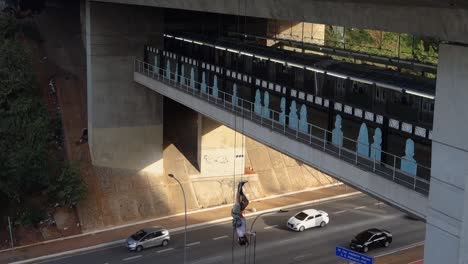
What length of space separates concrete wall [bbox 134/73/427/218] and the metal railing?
149mm

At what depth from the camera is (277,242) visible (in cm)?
2898

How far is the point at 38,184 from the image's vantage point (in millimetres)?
30531

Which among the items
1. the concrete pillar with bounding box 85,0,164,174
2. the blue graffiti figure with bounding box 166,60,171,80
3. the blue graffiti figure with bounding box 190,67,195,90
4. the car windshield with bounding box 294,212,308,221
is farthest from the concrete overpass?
the car windshield with bounding box 294,212,308,221

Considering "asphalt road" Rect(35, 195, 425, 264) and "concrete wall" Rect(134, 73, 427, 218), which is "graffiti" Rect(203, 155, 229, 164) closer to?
"asphalt road" Rect(35, 195, 425, 264)

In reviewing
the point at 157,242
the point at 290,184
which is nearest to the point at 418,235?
the point at 290,184

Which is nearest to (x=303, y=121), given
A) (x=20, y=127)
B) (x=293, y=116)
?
(x=293, y=116)

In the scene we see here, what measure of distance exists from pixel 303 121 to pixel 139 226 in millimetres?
14249

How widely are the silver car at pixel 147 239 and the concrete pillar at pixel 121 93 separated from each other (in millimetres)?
6511

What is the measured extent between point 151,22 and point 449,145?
23.7m

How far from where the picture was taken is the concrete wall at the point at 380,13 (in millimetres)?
13383

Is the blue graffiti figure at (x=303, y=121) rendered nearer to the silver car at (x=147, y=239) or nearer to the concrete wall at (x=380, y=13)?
the concrete wall at (x=380, y=13)

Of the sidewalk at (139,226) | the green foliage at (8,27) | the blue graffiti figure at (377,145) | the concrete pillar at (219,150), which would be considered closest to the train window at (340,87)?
the blue graffiti figure at (377,145)

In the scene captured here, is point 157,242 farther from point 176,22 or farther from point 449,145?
point 449,145

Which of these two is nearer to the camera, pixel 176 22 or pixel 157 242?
pixel 157 242
